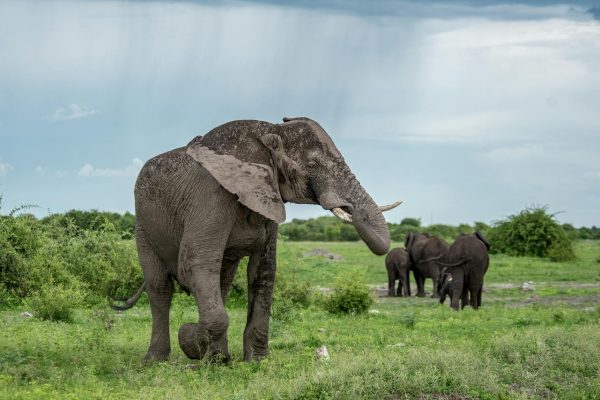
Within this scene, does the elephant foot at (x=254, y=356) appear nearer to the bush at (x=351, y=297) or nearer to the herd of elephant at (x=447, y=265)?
the bush at (x=351, y=297)

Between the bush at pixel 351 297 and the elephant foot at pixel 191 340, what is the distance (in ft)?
30.6

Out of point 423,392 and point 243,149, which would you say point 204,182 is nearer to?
point 243,149

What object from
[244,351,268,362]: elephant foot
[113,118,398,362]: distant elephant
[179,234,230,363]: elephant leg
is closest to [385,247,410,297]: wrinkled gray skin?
[244,351,268,362]: elephant foot

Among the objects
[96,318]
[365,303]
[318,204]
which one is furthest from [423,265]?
[318,204]

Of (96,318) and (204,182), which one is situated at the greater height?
(204,182)

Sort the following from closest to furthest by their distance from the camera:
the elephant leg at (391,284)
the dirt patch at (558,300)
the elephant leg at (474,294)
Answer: the elephant leg at (474,294) → the dirt patch at (558,300) → the elephant leg at (391,284)

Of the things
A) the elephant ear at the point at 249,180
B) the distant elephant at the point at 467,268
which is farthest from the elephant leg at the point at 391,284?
the elephant ear at the point at 249,180

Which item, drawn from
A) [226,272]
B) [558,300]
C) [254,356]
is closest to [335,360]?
[254,356]

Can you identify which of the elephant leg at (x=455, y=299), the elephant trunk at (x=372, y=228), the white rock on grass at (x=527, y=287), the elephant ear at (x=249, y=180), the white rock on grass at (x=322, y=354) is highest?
the elephant ear at (x=249, y=180)

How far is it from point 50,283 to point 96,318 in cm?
543

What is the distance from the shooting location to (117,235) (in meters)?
26.9

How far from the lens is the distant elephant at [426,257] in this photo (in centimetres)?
2962

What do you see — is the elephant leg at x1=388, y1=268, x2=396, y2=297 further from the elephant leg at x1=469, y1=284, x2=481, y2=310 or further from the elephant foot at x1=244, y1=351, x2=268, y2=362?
the elephant foot at x1=244, y1=351, x2=268, y2=362

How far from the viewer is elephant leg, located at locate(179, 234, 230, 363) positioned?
1162 cm
